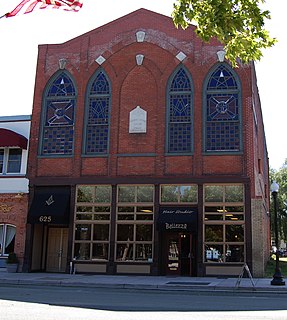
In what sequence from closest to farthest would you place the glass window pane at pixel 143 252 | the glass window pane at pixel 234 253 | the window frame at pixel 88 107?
1. the glass window pane at pixel 234 253
2. the glass window pane at pixel 143 252
3. the window frame at pixel 88 107

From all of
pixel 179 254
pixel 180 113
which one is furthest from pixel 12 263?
pixel 180 113

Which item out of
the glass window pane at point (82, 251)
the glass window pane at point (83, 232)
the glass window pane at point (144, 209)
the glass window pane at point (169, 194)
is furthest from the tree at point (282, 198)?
the glass window pane at point (82, 251)

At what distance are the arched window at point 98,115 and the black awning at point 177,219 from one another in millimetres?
4927

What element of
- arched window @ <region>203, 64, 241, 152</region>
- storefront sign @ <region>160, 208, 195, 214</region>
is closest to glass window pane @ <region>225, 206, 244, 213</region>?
storefront sign @ <region>160, 208, 195, 214</region>

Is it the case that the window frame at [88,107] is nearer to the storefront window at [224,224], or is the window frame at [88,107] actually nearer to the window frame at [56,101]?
the window frame at [56,101]

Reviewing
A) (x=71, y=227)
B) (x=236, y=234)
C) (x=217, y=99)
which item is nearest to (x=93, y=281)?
(x=71, y=227)

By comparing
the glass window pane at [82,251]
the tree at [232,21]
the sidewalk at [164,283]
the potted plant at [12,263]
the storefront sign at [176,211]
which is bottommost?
the sidewalk at [164,283]

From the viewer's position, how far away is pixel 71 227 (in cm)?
2511

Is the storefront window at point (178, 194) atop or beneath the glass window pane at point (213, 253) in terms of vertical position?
atop

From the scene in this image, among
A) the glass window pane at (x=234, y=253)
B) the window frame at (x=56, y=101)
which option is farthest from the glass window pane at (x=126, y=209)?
the glass window pane at (x=234, y=253)

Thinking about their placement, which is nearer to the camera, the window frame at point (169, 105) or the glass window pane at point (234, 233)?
the glass window pane at point (234, 233)

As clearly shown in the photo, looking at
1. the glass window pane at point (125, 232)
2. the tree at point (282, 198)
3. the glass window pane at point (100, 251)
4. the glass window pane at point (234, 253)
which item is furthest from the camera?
the tree at point (282, 198)

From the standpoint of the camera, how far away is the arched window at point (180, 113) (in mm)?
24828

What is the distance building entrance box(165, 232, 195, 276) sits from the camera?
23.9m
